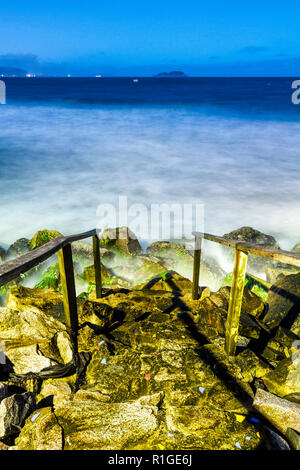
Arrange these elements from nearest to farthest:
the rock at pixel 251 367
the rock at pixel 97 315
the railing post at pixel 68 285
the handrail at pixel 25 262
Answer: the handrail at pixel 25 262 < the rock at pixel 251 367 < the railing post at pixel 68 285 < the rock at pixel 97 315

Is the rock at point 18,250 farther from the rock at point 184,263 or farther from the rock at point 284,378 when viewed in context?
the rock at point 284,378

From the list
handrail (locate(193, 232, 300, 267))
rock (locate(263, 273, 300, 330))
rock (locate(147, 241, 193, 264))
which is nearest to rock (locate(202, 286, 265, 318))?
rock (locate(263, 273, 300, 330))

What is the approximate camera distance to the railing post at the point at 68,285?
2973 millimetres

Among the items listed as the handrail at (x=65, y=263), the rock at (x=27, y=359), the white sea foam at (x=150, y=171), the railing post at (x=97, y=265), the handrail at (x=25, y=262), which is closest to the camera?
the handrail at (x=25, y=262)

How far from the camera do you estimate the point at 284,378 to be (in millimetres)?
2699

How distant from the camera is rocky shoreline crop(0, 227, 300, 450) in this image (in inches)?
81.1

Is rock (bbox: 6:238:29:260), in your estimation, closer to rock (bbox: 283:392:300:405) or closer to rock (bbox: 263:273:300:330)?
rock (bbox: 263:273:300:330)

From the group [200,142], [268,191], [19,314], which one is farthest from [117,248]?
[200,142]

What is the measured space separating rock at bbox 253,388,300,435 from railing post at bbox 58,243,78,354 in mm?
1668

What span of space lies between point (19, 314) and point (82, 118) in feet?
136

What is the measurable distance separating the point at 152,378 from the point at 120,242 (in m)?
6.00

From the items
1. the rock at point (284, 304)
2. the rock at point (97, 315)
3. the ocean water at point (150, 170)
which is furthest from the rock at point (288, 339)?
the ocean water at point (150, 170)

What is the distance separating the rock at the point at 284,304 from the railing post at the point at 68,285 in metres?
2.34

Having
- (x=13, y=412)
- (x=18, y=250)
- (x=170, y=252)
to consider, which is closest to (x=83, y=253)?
(x=18, y=250)
